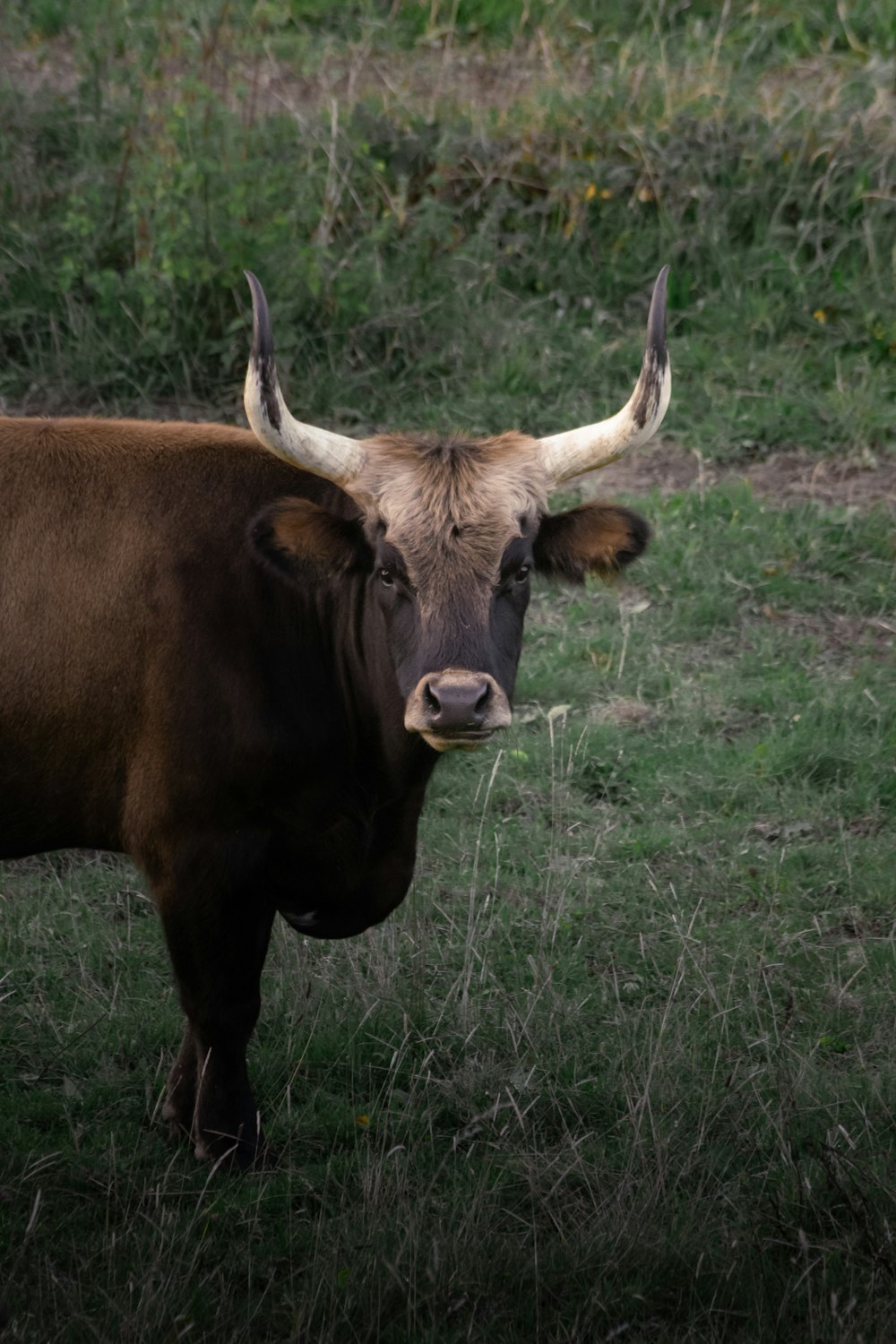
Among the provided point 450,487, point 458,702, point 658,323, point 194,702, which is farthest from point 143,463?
point 658,323

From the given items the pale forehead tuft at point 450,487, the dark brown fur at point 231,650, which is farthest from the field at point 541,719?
the pale forehead tuft at point 450,487

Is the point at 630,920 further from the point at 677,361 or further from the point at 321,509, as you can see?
the point at 677,361

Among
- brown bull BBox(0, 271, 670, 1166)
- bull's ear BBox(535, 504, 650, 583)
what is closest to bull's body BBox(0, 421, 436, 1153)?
brown bull BBox(0, 271, 670, 1166)

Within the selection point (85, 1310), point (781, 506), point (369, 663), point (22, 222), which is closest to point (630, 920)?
point (369, 663)

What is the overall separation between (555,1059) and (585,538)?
148 centimetres

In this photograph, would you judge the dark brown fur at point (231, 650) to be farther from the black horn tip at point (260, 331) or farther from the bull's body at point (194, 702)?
the black horn tip at point (260, 331)

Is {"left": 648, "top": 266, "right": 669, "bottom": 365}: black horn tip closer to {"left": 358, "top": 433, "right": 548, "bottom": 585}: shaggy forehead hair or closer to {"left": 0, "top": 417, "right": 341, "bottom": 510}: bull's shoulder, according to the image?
{"left": 358, "top": 433, "right": 548, "bottom": 585}: shaggy forehead hair

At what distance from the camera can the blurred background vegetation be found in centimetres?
836

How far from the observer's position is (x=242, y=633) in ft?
13.4

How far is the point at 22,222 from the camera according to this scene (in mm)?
8812

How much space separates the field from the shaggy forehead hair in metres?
1.38

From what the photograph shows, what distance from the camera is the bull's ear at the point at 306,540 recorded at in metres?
4.01

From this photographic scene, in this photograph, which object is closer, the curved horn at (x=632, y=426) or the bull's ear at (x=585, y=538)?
the curved horn at (x=632, y=426)

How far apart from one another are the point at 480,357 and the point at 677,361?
1.12 m
